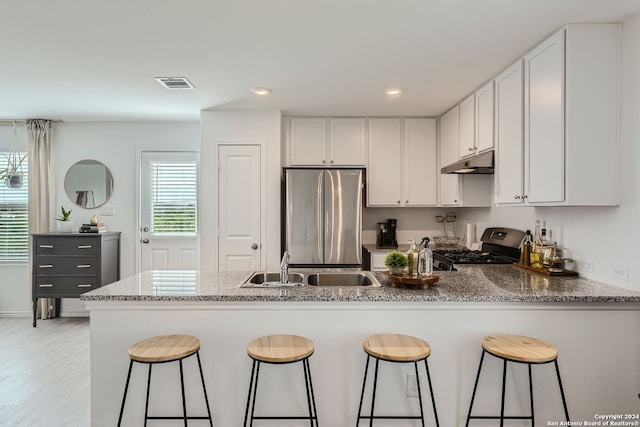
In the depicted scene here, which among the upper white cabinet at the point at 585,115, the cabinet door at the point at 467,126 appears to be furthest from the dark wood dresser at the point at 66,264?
the upper white cabinet at the point at 585,115

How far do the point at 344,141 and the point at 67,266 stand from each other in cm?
349

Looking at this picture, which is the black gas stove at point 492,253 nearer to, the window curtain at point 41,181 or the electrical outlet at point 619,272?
the electrical outlet at point 619,272

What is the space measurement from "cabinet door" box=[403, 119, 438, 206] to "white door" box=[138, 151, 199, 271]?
2657 millimetres

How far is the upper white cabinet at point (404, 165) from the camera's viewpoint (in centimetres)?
426

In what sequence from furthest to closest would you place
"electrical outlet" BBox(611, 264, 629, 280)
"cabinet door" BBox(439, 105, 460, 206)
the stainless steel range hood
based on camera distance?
1. "cabinet door" BBox(439, 105, 460, 206)
2. the stainless steel range hood
3. "electrical outlet" BBox(611, 264, 629, 280)

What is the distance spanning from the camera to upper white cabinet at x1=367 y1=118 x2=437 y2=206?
4258 mm

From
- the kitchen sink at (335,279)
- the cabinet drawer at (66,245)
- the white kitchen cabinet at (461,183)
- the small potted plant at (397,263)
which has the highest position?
the white kitchen cabinet at (461,183)

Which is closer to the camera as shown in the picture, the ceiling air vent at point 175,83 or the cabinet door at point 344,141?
the ceiling air vent at point 175,83

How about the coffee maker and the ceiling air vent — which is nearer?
the ceiling air vent

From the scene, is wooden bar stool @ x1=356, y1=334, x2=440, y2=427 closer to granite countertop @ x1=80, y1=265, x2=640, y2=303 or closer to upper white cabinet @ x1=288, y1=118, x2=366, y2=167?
granite countertop @ x1=80, y1=265, x2=640, y2=303

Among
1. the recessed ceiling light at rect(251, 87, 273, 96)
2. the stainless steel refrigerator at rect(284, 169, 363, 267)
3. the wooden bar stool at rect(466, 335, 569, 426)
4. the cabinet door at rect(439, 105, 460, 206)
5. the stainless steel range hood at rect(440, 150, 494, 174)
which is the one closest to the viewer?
the wooden bar stool at rect(466, 335, 569, 426)

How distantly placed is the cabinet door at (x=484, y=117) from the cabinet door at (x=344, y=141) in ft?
4.47

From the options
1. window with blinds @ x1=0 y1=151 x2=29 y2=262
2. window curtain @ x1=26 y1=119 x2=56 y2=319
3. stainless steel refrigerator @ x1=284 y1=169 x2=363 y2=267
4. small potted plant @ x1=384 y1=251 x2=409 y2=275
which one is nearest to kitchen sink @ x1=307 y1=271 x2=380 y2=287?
small potted plant @ x1=384 y1=251 x2=409 y2=275

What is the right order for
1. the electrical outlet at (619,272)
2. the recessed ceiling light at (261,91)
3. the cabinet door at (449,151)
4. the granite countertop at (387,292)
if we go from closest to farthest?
the granite countertop at (387,292)
the electrical outlet at (619,272)
the recessed ceiling light at (261,91)
the cabinet door at (449,151)
